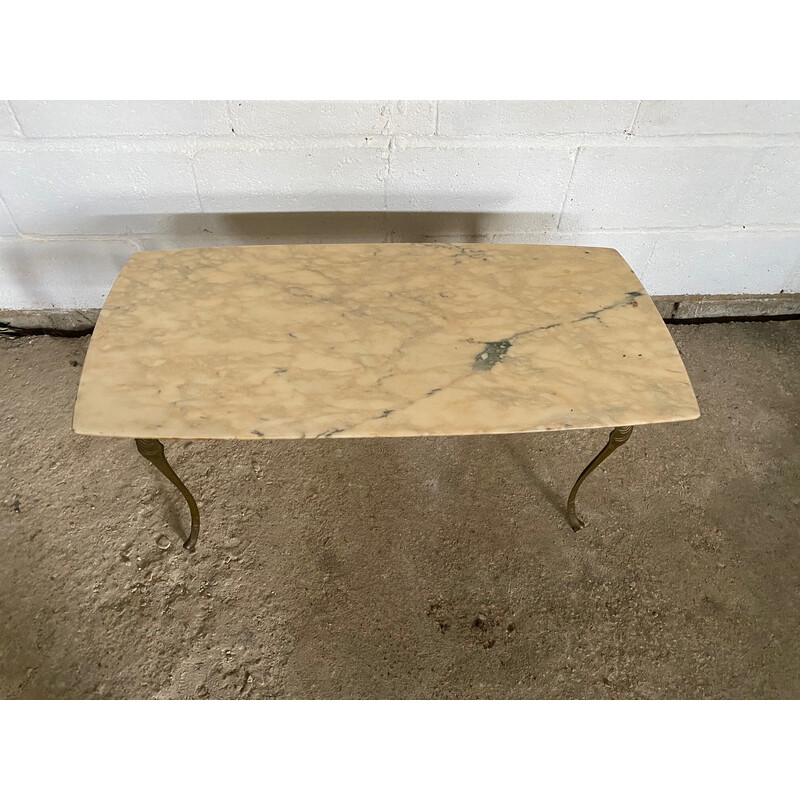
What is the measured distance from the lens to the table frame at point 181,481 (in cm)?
124

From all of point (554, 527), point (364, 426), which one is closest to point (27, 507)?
point (364, 426)

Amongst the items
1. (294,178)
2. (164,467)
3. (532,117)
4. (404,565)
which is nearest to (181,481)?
(164,467)

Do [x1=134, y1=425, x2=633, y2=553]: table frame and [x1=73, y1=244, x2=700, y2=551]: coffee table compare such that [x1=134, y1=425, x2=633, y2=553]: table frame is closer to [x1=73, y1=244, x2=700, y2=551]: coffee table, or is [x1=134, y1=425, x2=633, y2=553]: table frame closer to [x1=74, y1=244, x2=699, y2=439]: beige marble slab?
[x1=73, y1=244, x2=700, y2=551]: coffee table

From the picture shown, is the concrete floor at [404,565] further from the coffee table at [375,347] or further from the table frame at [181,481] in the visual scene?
the coffee table at [375,347]

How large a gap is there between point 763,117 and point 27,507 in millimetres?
2244

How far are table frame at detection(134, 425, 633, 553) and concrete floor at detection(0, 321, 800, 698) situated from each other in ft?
0.14

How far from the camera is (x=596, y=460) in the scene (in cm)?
142

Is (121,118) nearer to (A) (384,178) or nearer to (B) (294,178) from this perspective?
(B) (294,178)

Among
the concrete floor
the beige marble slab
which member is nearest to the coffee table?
the beige marble slab

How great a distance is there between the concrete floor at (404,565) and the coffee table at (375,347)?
279mm

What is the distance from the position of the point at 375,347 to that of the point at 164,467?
1.73ft

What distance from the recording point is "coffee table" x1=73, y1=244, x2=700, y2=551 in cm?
114

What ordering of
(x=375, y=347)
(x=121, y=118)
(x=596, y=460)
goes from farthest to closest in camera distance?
(x=121, y=118), (x=596, y=460), (x=375, y=347)

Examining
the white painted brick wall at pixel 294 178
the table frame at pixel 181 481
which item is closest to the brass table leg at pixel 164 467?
the table frame at pixel 181 481
